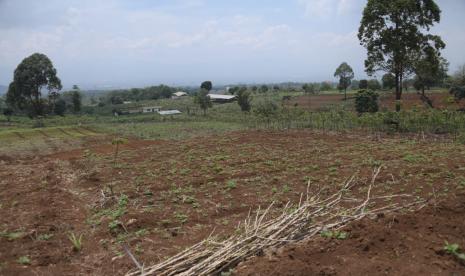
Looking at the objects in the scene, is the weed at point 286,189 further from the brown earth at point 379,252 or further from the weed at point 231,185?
the brown earth at point 379,252

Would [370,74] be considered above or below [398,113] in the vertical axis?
above

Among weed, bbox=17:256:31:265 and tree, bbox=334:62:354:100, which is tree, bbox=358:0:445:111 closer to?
weed, bbox=17:256:31:265

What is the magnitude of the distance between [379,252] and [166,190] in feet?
18.4

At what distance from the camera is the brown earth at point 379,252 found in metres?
4.12

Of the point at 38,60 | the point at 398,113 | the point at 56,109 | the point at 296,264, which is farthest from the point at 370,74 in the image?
the point at 56,109

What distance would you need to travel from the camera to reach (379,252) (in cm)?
450

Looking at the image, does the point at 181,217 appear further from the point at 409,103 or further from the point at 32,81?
the point at 32,81

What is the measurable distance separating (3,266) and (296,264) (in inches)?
154

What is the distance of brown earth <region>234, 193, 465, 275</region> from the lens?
412 centimetres

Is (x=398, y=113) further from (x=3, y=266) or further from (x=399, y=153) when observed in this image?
(x=3, y=266)

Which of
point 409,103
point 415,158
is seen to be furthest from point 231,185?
point 409,103

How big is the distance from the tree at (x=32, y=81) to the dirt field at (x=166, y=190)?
102 feet

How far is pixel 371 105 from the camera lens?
27578 millimetres

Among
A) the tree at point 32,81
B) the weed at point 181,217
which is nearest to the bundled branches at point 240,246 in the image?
the weed at point 181,217
